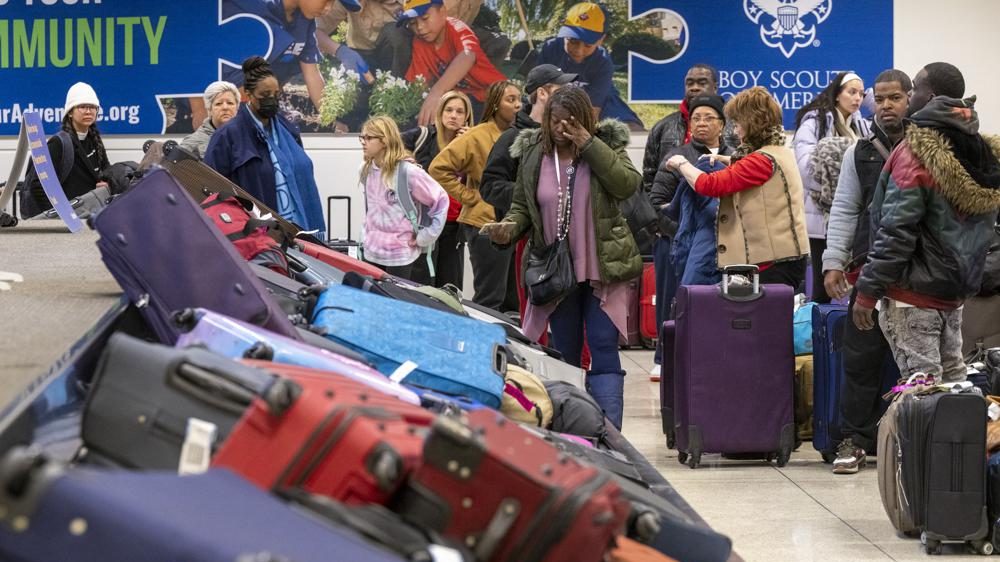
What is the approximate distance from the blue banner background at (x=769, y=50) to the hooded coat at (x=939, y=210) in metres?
6.12

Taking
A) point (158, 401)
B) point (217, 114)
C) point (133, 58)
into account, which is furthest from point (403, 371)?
point (133, 58)

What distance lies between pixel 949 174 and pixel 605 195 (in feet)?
4.23

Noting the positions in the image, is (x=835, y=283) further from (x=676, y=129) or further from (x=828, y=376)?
(x=676, y=129)

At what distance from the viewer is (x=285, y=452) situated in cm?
169

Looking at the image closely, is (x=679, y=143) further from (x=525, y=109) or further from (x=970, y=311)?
(x=970, y=311)

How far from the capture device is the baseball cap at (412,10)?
37.0 ft

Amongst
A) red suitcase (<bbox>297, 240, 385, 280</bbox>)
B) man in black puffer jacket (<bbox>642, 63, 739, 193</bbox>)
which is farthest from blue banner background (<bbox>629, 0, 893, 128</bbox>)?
red suitcase (<bbox>297, 240, 385, 280</bbox>)

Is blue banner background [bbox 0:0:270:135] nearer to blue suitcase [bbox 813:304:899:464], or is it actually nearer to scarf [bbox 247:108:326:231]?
scarf [bbox 247:108:326:231]

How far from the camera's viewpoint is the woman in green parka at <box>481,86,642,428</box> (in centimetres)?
562

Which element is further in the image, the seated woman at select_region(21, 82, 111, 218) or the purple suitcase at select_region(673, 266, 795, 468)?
the seated woman at select_region(21, 82, 111, 218)

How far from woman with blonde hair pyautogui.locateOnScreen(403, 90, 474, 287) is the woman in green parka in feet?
10.4

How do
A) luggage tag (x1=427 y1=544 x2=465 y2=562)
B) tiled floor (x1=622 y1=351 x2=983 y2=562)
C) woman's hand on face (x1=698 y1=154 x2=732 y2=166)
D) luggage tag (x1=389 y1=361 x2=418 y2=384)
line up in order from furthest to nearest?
woman's hand on face (x1=698 y1=154 x2=732 y2=166) → tiled floor (x1=622 y1=351 x2=983 y2=562) → luggage tag (x1=389 y1=361 x2=418 y2=384) → luggage tag (x1=427 y1=544 x2=465 y2=562)

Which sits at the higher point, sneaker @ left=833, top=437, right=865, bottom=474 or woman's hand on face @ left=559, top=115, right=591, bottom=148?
woman's hand on face @ left=559, top=115, right=591, bottom=148

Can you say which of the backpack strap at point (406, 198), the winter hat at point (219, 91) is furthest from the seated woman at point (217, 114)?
the backpack strap at point (406, 198)
